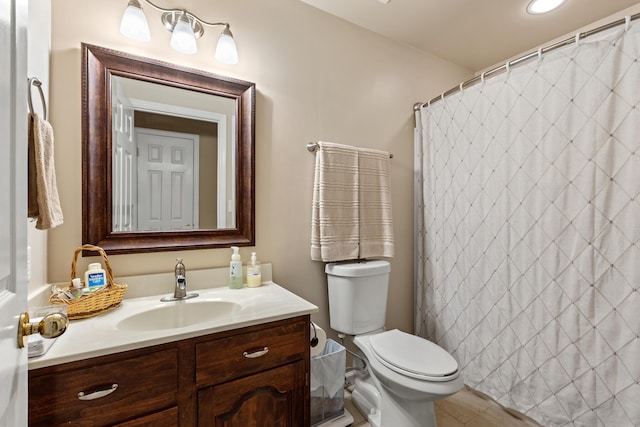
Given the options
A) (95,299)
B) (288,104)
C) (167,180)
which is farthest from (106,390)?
(288,104)

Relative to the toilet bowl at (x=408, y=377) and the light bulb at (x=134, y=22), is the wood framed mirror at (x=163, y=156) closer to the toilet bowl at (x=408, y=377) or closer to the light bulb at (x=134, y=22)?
the light bulb at (x=134, y=22)

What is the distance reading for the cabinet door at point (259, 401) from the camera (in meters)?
1.00

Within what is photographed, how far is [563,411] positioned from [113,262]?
2.21m

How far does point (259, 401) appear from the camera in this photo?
1.09 m

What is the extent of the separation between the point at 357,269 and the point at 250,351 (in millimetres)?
790

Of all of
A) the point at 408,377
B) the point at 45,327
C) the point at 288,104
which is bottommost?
the point at 408,377

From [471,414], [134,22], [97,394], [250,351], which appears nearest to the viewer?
[97,394]

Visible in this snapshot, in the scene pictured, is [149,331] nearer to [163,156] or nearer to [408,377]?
[163,156]

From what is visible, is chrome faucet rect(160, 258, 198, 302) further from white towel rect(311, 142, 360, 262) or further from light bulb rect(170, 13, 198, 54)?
light bulb rect(170, 13, 198, 54)

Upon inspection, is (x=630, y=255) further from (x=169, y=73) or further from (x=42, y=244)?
(x=42, y=244)

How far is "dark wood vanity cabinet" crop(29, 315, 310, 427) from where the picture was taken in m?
0.81

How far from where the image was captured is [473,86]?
182 cm

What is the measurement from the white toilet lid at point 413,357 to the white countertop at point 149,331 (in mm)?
499

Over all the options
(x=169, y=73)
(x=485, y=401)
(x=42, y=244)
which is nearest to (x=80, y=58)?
(x=169, y=73)
